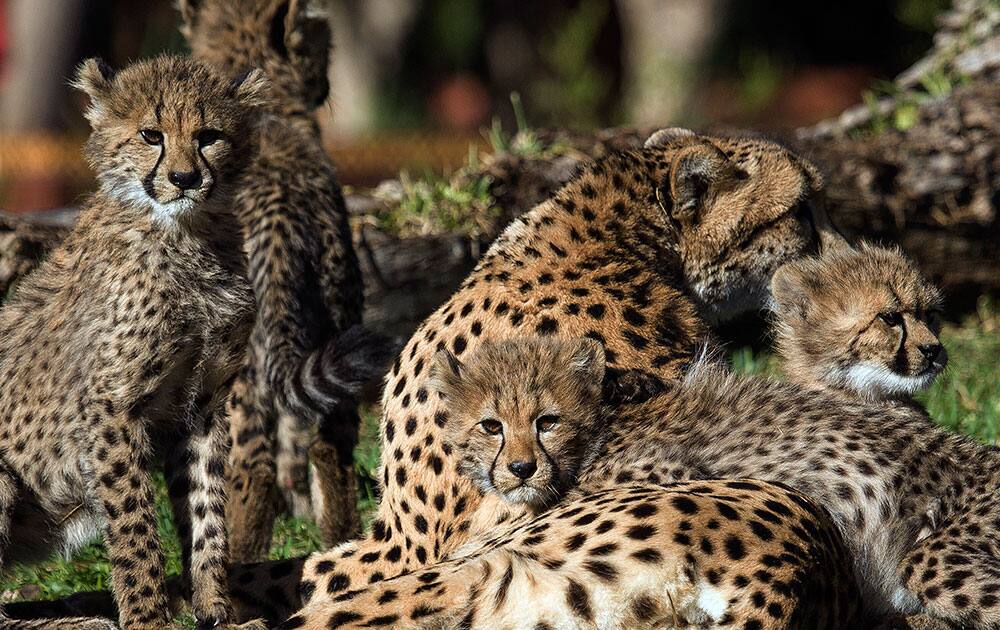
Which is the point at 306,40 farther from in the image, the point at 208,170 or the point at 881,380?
the point at 881,380

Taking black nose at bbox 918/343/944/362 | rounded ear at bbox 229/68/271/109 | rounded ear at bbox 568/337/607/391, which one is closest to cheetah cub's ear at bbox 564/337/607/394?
rounded ear at bbox 568/337/607/391

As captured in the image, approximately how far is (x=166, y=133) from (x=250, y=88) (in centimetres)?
35

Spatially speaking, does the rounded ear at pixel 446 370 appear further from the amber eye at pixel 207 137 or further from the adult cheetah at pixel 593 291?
the amber eye at pixel 207 137

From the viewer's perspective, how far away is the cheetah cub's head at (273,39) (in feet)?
19.7

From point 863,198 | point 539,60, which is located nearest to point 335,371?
point 863,198

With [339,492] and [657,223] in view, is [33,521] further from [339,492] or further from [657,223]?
[657,223]

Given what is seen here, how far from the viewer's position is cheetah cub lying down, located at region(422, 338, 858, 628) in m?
3.15

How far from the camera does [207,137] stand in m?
4.08

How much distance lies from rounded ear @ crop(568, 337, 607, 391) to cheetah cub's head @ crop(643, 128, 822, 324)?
0.69m

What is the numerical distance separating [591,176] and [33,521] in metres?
1.81

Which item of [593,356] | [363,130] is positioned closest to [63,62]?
[363,130]

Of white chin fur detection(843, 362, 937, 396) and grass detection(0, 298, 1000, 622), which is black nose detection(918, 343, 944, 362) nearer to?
white chin fur detection(843, 362, 937, 396)

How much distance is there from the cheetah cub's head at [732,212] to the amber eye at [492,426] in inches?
36.9

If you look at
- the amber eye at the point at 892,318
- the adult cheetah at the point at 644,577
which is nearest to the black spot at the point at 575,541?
the adult cheetah at the point at 644,577
